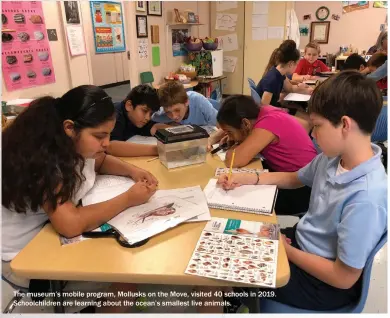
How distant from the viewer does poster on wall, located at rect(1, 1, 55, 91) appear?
90.3 inches

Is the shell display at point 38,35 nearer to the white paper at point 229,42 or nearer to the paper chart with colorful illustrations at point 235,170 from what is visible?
the paper chart with colorful illustrations at point 235,170

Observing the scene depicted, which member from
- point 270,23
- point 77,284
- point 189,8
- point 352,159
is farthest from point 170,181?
point 270,23

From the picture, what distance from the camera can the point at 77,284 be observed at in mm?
1039

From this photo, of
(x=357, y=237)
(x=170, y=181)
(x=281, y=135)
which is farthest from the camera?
(x=281, y=135)

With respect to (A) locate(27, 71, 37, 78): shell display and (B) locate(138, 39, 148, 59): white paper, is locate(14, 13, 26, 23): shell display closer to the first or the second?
(A) locate(27, 71, 37, 78): shell display

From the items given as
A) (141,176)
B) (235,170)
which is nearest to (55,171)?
(141,176)

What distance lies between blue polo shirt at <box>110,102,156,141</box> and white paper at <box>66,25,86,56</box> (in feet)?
3.88

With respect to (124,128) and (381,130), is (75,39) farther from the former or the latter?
(381,130)

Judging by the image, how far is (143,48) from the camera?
3.59 metres

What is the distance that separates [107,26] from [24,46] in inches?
118

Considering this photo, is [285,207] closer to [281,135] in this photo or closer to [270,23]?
[281,135]

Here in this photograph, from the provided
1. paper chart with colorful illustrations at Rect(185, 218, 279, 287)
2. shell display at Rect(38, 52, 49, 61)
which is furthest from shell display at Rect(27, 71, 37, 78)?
paper chart with colorful illustrations at Rect(185, 218, 279, 287)

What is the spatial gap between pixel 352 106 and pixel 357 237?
343 millimetres

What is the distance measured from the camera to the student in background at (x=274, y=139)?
1522mm
